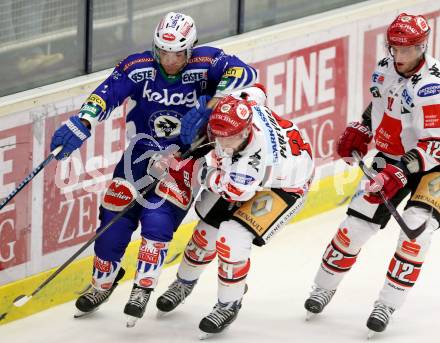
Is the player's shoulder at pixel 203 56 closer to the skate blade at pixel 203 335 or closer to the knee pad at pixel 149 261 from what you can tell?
the knee pad at pixel 149 261

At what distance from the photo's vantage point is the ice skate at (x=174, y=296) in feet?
23.2

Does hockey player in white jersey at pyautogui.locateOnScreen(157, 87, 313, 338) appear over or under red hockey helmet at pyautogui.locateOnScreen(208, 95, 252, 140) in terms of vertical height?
under

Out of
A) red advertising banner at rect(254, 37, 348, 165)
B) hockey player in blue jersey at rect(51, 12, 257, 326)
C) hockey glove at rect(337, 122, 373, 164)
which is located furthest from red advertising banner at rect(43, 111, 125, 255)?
hockey glove at rect(337, 122, 373, 164)

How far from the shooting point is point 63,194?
24.1ft

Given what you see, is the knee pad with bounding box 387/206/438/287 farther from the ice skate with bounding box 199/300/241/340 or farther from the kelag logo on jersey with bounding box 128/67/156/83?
the kelag logo on jersey with bounding box 128/67/156/83

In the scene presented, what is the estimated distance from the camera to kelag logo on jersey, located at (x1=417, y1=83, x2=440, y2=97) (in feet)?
21.5

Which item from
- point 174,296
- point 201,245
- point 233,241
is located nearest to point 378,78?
point 233,241

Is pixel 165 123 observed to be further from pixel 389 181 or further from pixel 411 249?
pixel 411 249

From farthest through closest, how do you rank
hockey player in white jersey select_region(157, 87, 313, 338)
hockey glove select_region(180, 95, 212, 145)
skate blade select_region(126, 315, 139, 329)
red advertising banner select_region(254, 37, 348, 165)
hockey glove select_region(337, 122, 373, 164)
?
red advertising banner select_region(254, 37, 348, 165) → hockey glove select_region(337, 122, 373, 164) → skate blade select_region(126, 315, 139, 329) → hockey glove select_region(180, 95, 212, 145) → hockey player in white jersey select_region(157, 87, 313, 338)

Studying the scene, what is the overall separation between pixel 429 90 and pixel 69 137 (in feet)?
5.11

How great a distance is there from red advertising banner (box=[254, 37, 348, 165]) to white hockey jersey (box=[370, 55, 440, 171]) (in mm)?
1534

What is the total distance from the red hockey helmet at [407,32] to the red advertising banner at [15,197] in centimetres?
175

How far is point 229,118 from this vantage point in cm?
628

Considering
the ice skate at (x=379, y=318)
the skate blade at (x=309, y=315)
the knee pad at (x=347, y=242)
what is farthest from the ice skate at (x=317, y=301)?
the ice skate at (x=379, y=318)
